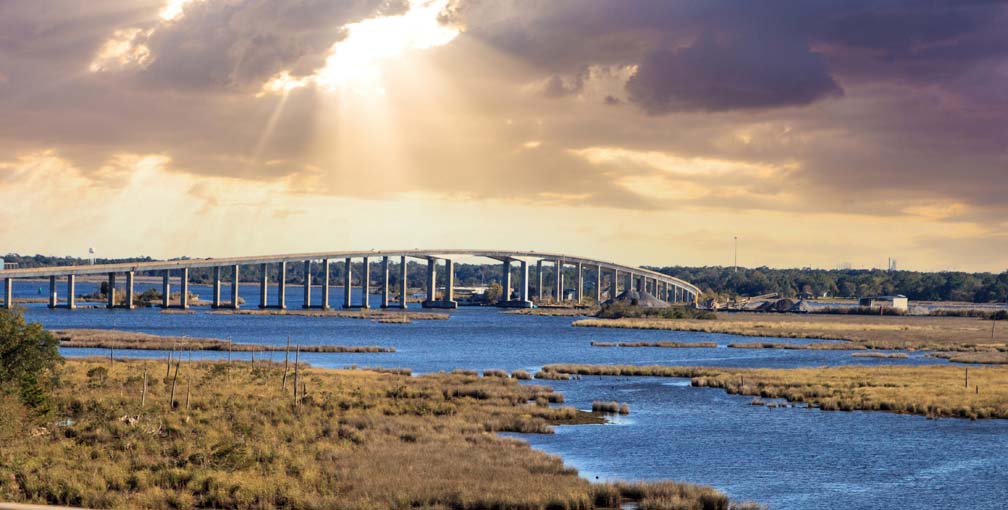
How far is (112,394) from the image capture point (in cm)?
5097

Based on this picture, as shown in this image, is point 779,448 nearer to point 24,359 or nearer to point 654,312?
point 24,359

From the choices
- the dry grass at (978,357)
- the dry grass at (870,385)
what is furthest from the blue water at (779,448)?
the dry grass at (978,357)

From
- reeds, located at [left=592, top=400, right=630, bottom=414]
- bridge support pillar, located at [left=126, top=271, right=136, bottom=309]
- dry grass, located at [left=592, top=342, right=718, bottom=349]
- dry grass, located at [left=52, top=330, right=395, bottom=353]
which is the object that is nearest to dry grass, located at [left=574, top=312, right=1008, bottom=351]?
dry grass, located at [left=592, top=342, right=718, bottom=349]

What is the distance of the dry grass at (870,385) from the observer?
55.2m

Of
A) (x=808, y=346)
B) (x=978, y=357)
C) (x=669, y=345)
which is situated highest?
(x=978, y=357)

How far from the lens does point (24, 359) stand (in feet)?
138

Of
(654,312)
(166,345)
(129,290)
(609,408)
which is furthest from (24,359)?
(129,290)

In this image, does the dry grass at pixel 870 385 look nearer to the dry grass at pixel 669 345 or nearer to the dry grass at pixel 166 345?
the dry grass at pixel 166 345

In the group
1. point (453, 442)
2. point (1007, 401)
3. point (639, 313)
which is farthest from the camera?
point (639, 313)

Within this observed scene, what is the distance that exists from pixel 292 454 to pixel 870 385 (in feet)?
128

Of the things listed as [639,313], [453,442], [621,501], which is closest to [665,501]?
[621,501]

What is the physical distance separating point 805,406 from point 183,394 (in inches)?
1186

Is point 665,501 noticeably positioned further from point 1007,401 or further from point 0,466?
point 1007,401

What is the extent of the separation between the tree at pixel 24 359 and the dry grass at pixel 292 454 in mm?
1516
